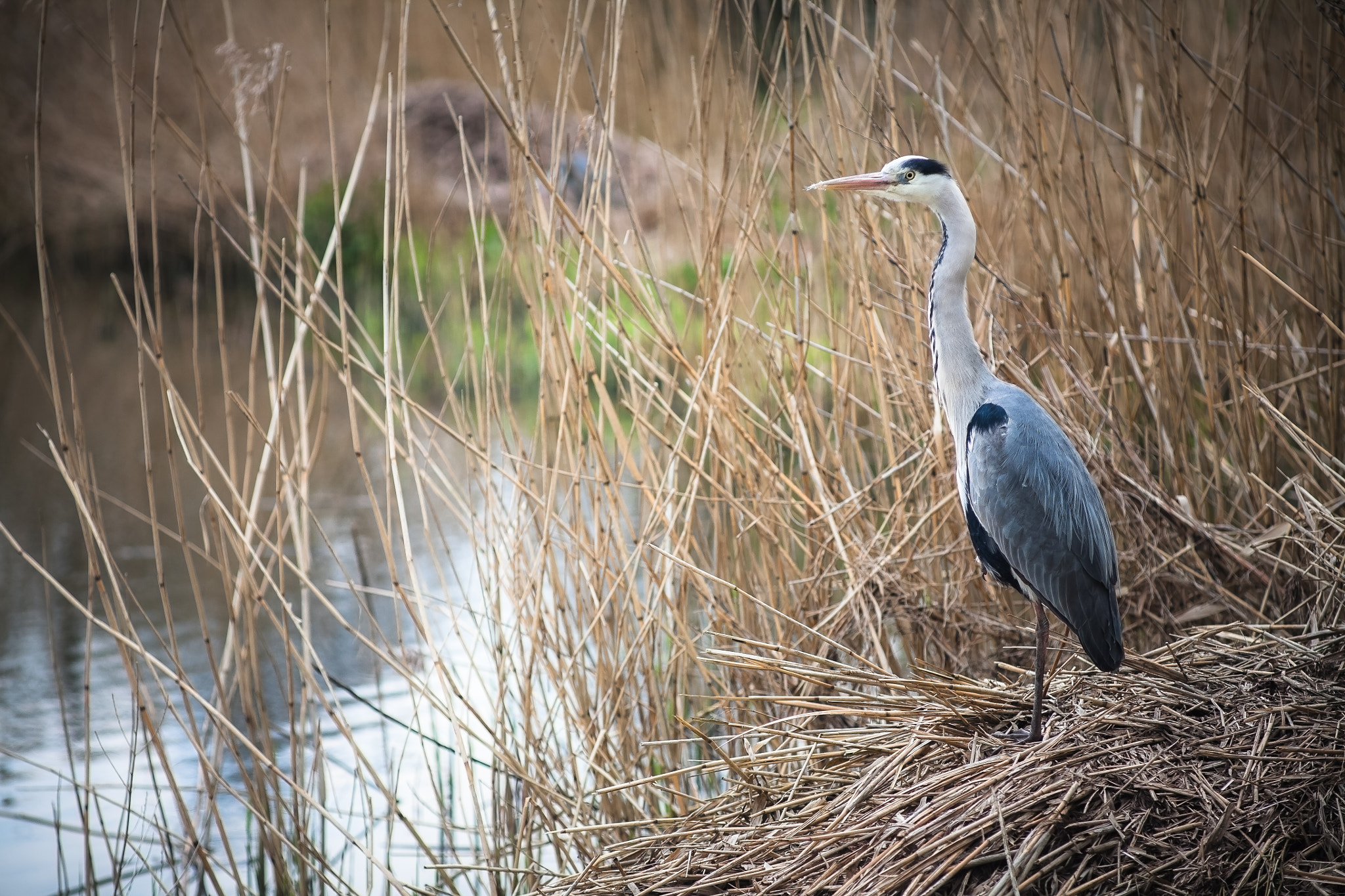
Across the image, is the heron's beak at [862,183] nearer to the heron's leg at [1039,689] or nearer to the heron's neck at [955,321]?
the heron's neck at [955,321]

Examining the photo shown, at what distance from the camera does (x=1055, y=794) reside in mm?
1372

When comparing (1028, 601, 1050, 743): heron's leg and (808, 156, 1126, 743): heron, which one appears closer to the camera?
(1028, 601, 1050, 743): heron's leg

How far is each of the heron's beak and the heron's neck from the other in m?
0.09

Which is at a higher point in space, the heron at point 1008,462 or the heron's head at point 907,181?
the heron's head at point 907,181

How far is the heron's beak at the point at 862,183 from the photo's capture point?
5.84 feet

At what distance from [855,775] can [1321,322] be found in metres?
1.54

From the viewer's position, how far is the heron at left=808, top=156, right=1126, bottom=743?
1.74 meters

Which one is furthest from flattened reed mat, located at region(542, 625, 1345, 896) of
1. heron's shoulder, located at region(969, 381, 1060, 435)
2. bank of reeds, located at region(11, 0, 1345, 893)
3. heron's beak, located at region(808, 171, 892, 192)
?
heron's beak, located at region(808, 171, 892, 192)

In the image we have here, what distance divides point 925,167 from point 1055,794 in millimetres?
1052

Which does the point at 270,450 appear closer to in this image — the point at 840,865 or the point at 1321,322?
the point at 840,865

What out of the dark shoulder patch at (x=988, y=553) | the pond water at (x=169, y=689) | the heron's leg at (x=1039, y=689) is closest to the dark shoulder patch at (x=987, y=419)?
the dark shoulder patch at (x=988, y=553)

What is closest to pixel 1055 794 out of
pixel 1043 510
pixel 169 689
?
pixel 1043 510

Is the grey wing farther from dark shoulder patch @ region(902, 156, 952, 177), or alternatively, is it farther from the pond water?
the pond water

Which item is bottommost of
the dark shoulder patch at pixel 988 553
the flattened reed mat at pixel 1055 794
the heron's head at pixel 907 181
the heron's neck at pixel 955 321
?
the flattened reed mat at pixel 1055 794
